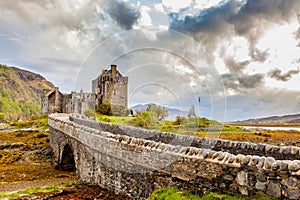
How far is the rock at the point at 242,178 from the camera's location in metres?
5.95

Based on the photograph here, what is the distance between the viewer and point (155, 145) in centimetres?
870

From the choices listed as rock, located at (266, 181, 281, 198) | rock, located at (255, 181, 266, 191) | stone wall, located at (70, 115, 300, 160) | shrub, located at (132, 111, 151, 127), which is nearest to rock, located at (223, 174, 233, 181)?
rock, located at (255, 181, 266, 191)

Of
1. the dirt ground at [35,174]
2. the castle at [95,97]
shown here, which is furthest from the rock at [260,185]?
the castle at [95,97]

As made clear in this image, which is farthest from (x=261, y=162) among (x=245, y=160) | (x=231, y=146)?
(x=231, y=146)

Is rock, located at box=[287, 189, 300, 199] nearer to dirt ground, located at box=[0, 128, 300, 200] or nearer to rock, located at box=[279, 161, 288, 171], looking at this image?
rock, located at box=[279, 161, 288, 171]

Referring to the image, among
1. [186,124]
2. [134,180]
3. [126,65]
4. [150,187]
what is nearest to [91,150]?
[134,180]

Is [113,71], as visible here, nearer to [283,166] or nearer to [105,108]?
[105,108]

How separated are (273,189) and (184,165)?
2.47 m

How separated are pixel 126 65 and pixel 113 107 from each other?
39.9m

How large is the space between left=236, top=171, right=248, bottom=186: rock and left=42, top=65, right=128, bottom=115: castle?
4353cm

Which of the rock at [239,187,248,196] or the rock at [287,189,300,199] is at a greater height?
the rock at [287,189,300,199]

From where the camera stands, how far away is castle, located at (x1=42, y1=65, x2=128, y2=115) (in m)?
55.3

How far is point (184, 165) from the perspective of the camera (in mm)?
7410

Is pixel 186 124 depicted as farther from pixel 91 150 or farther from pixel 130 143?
pixel 130 143
